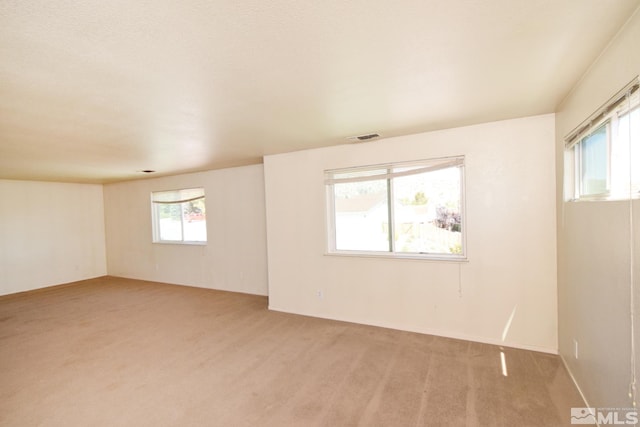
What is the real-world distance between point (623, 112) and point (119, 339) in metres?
5.06

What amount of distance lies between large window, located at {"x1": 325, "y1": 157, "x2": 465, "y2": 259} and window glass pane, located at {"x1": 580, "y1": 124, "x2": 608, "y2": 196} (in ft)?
3.48

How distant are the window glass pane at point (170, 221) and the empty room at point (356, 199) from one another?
1.35 m

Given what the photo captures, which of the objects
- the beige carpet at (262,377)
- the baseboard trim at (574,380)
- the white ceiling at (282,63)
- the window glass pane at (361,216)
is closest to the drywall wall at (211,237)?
the beige carpet at (262,377)

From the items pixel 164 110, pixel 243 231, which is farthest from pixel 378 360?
pixel 243 231

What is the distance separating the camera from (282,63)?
1.63 metres

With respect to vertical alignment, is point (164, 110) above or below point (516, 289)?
above

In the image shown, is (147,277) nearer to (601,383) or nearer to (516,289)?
(516,289)

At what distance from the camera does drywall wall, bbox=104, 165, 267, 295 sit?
5172 mm

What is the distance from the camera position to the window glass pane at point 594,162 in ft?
5.91

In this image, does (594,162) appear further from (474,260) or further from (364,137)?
(364,137)

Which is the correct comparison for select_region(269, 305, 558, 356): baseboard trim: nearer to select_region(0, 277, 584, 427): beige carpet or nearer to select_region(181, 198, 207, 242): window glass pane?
select_region(0, 277, 584, 427): beige carpet

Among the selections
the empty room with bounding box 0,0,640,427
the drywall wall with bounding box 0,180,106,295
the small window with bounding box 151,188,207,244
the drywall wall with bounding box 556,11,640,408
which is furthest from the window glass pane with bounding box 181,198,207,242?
the drywall wall with bounding box 556,11,640,408

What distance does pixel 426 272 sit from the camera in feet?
10.8

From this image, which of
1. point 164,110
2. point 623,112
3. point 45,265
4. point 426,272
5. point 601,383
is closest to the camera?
point 623,112
